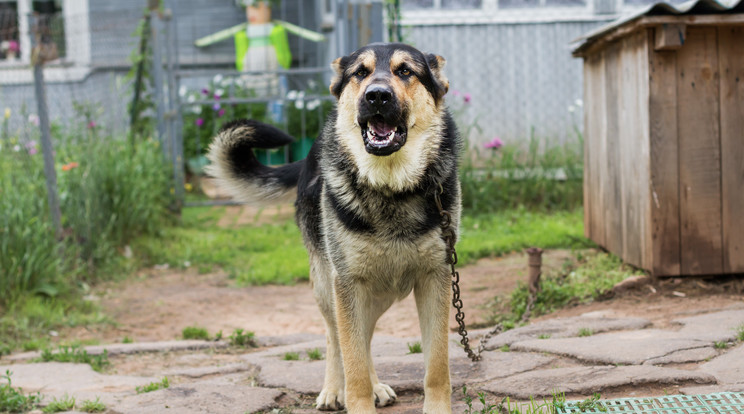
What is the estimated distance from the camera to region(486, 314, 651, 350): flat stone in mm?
4311

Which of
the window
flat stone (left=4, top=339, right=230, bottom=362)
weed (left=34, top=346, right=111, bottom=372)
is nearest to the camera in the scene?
weed (left=34, top=346, right=111, bottom=372)

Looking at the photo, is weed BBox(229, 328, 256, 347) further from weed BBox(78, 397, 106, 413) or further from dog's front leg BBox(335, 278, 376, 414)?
dog's front leg BBox(335, 278, 376, 414)

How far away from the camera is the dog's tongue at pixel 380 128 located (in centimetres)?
316

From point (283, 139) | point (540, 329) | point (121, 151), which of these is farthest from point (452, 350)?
point (121, 151)

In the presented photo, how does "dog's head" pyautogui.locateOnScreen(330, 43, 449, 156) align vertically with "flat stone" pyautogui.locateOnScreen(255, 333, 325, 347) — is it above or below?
above

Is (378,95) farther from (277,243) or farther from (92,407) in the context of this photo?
(277,243)

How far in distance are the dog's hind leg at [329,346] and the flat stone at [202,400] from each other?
267 mm

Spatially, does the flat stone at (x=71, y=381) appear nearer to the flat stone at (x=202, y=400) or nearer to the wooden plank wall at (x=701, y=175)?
the flat stone at (x=202, y=400)

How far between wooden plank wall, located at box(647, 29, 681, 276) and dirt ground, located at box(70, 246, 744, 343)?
24 centimetres

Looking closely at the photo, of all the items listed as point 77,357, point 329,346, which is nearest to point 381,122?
point 329,346

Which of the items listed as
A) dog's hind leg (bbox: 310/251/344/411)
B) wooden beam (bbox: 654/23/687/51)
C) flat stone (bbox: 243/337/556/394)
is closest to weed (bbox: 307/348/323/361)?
flat stone (bbox: 243/337/556/394)

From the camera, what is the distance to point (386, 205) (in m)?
3.22

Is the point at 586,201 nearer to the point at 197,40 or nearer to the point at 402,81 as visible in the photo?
the point at 402,81

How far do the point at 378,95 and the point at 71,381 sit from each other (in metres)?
2.52
